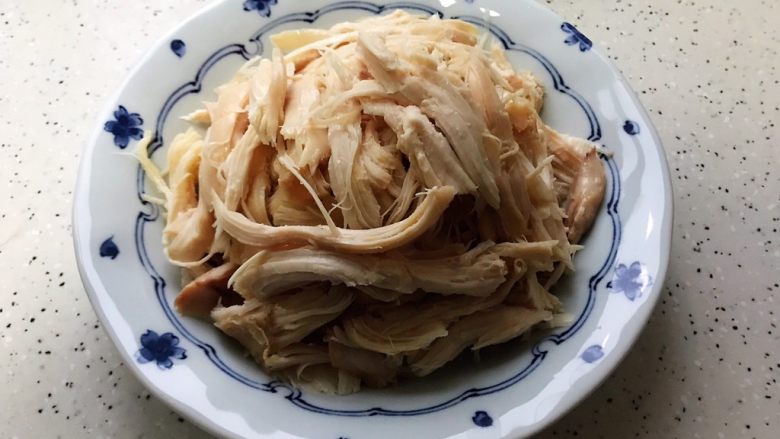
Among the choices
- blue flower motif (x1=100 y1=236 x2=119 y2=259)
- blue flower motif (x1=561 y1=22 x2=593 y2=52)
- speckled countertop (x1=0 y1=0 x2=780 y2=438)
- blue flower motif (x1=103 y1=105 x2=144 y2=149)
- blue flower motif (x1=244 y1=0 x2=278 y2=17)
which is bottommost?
speckled countertop (x1=0 y1=0 x2=780 y2=438)

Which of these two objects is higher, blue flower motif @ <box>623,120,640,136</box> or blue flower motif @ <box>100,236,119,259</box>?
blue flower motif @ <box>100,236,119,259</box>

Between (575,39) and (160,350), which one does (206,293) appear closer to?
(160,350)

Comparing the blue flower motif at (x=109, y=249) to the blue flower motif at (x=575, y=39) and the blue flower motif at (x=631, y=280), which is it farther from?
the blue flower motif at (x=575, y=39)

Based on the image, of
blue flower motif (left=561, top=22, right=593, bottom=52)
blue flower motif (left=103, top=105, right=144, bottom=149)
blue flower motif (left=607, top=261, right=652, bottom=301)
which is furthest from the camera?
blue flower motif (left=561, top=22, right=593, bottom=52)

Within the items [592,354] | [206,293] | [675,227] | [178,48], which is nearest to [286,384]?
[206,293]

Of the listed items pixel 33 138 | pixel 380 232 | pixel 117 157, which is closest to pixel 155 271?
pixel 117 157

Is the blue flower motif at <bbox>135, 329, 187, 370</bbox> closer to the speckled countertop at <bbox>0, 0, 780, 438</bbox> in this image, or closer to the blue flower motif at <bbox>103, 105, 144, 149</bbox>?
the speckled countertop at <bbox>0, 0, 780, 438</bbox>

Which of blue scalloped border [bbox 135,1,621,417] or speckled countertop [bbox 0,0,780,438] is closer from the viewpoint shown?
blue scalloped border [bbox 135,1,621,417]

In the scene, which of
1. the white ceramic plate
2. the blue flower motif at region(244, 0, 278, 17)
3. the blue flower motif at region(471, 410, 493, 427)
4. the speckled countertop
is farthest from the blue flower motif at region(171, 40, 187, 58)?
the blue flower motif at region(471, 410, 493, 427)

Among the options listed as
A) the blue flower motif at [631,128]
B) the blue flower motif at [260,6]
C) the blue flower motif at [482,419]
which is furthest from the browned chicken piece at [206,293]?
the blue flower motif at [631,128]
